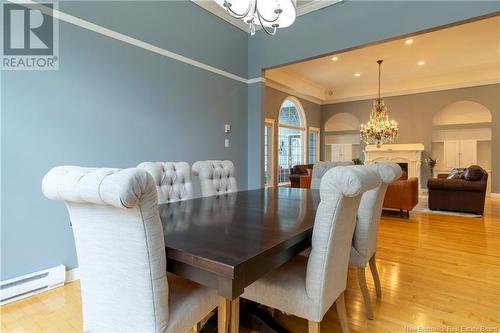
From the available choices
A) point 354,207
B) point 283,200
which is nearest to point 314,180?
point 283,200

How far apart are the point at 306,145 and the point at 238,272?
8.22 meters

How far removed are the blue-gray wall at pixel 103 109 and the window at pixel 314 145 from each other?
5649 mm

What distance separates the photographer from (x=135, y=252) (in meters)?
0.97

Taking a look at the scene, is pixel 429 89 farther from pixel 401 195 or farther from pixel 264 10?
pixel 264 10

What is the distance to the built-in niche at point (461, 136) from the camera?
292 inches

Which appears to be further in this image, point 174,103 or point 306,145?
point 306,145

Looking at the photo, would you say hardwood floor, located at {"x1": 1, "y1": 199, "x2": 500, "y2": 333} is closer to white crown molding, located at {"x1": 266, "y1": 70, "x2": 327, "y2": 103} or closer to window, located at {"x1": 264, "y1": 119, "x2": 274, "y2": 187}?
window, located at {"x1": 264, "y1": 119, "x2": 274, "y2": 187}

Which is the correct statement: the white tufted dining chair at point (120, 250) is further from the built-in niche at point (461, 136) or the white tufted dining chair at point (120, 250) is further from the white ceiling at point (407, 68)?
the built-in niche at point (461, 136)

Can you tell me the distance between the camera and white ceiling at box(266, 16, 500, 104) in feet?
16.7

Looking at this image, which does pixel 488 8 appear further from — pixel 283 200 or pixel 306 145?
pixel 306 145

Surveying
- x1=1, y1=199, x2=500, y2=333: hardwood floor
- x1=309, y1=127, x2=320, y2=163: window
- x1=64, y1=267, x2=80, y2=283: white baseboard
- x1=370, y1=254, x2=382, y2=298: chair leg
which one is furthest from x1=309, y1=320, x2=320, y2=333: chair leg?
x1=309, y1=127, x2=320, y2=163: window

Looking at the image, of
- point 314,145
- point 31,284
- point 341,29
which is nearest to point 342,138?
point 314,145

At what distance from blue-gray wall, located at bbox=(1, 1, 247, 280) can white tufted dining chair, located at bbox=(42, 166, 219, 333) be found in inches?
61.1

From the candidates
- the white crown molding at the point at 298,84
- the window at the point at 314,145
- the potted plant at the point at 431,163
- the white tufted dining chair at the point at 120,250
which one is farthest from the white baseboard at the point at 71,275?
the potted plant at the point at 431,163
